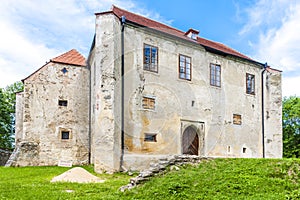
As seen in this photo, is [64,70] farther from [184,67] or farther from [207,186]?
[207,186]

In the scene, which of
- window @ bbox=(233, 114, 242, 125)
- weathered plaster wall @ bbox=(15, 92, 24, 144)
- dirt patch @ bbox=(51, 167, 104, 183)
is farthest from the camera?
window @ bbox=(233, 114, 242, 125)

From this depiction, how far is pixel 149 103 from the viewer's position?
47.4ft

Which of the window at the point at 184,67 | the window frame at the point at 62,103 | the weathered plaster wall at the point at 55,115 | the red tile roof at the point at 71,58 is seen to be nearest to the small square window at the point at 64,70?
the weathered plaster wall at the point at 55,115

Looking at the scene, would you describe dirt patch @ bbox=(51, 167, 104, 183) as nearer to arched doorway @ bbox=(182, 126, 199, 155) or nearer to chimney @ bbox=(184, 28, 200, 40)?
arched doorway @ bbox=(182, 126, 199, 155)

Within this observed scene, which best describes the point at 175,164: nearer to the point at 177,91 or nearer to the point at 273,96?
the point at 177,91

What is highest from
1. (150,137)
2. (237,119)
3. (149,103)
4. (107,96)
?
(107,96)

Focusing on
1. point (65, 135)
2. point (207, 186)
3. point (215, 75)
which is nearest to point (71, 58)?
point (65, 135)

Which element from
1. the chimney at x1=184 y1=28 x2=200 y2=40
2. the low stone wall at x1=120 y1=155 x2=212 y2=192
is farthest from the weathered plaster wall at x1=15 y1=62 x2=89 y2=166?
the low stone wall at x1=120 y1=155 x2=212 y2=192

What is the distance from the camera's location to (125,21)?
1420 centimetres

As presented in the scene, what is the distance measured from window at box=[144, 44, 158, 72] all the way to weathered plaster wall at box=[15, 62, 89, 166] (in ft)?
16.6

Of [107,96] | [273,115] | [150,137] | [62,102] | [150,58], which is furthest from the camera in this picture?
[273,115]

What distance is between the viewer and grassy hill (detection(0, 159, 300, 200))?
22.5 feet

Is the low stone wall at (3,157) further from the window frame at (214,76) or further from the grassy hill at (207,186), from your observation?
the window frame at (214,76)

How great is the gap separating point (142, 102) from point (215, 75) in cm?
602
